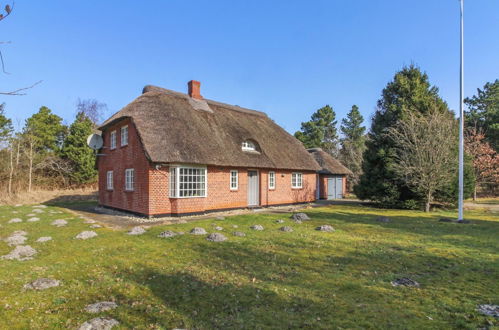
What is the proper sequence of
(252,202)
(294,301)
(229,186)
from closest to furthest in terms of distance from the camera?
(294,301) < (229,186) < (252,202)

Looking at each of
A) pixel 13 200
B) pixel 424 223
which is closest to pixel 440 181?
pixel 424 223

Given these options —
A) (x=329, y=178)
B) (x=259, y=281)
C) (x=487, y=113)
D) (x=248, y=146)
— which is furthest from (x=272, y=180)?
(x=487, y=113)

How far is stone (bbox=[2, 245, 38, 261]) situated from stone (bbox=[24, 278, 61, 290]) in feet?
6.73

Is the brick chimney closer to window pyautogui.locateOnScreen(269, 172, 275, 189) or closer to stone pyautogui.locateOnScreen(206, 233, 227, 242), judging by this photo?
window pyautogui.locateOnScreen(269, 172, 275, 189)

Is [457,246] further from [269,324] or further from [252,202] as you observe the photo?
[252,202]

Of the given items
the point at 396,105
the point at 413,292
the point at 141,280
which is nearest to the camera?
the point at 413,292

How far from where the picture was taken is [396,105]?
18.4 meters

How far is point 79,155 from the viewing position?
28938mm

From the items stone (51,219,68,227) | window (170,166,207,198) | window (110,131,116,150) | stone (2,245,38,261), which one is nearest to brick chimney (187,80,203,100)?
window (110,131,116,150)

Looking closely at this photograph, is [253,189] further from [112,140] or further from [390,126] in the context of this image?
[390,126]

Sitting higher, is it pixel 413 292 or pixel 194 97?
pixel 194 97

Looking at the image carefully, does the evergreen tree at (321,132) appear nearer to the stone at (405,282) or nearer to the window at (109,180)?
the window at (109,180)

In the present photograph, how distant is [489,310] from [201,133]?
13.0 metres

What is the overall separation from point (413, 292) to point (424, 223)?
859 cm
